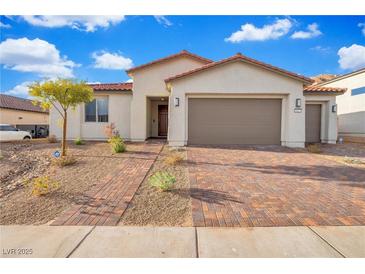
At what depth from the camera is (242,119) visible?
11.8m

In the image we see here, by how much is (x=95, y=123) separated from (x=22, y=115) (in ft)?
53.1

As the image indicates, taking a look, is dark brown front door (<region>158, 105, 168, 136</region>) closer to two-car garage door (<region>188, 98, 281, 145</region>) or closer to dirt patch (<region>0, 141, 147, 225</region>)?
two-car garage door (<region>188, 98, 281, 145</region>)

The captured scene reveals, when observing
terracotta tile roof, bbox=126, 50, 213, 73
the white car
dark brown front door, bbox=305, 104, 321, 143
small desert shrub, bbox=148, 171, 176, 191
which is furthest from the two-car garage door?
the white car

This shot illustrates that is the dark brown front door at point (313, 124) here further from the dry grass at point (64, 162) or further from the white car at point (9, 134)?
the white car at point (9, 134)

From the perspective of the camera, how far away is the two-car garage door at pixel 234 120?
1173 centimetres

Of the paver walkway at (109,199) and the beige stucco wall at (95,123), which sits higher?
the beige stucco wall at (95,123)

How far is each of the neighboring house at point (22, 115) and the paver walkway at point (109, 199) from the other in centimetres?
1912

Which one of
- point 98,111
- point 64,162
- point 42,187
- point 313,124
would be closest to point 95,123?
point 98,111

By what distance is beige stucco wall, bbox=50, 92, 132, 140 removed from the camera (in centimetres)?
1387

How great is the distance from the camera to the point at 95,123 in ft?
45.9

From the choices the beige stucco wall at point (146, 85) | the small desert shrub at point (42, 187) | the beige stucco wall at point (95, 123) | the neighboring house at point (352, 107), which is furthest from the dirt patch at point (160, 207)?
the neighboring house at point (352, 107)

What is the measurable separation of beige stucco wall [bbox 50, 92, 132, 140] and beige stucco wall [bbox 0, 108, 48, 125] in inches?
474

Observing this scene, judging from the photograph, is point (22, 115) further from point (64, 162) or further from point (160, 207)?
point (160, 207)
